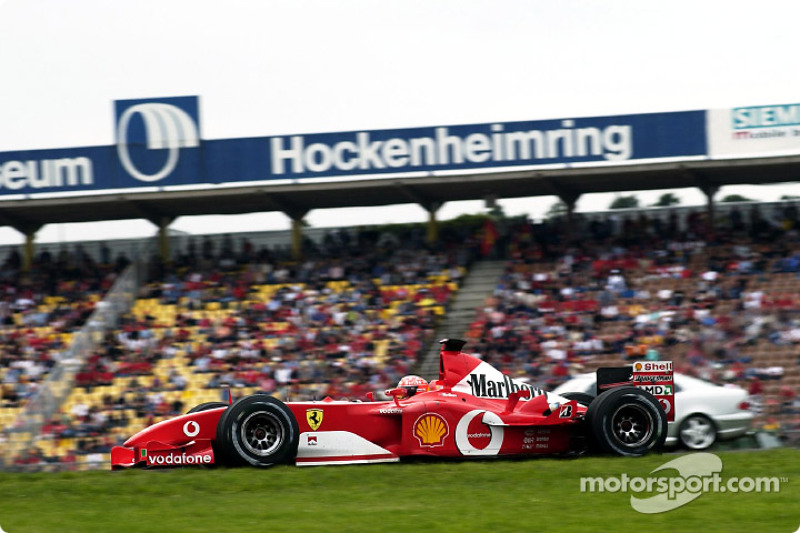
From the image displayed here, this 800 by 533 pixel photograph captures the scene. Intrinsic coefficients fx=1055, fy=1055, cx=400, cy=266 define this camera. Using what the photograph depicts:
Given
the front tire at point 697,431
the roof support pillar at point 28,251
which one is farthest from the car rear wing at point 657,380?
the roof support pillar at point 28,251

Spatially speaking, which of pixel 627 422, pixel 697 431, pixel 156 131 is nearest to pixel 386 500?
pixel 627 422

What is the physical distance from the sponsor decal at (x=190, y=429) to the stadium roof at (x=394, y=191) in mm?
13009

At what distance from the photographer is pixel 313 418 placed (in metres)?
10.6

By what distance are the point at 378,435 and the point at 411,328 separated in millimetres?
9378

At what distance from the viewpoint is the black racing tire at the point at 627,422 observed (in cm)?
1096

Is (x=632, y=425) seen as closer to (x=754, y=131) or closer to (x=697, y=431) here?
(x=697, y=431)

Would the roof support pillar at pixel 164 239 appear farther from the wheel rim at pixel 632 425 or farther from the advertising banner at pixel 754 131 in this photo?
the wheel rim at pixel 632 425

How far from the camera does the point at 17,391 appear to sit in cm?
1906

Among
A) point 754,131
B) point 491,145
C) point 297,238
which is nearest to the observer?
point 754,131

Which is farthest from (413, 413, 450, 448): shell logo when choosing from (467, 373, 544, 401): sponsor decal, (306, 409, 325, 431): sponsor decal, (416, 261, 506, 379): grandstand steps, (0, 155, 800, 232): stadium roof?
(0, 155, 800, 232): stadium roof

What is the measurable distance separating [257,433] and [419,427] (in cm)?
165

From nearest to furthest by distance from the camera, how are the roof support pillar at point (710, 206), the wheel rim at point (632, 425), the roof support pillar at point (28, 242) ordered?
the wheel rim at point (632, 425), the roof support pillar at point (710, 206), the roof support pillar at point (28, 242)

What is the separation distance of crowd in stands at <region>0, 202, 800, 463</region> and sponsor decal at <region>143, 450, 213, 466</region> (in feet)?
17.9

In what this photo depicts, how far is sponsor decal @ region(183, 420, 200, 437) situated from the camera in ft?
Answer: 34.5
